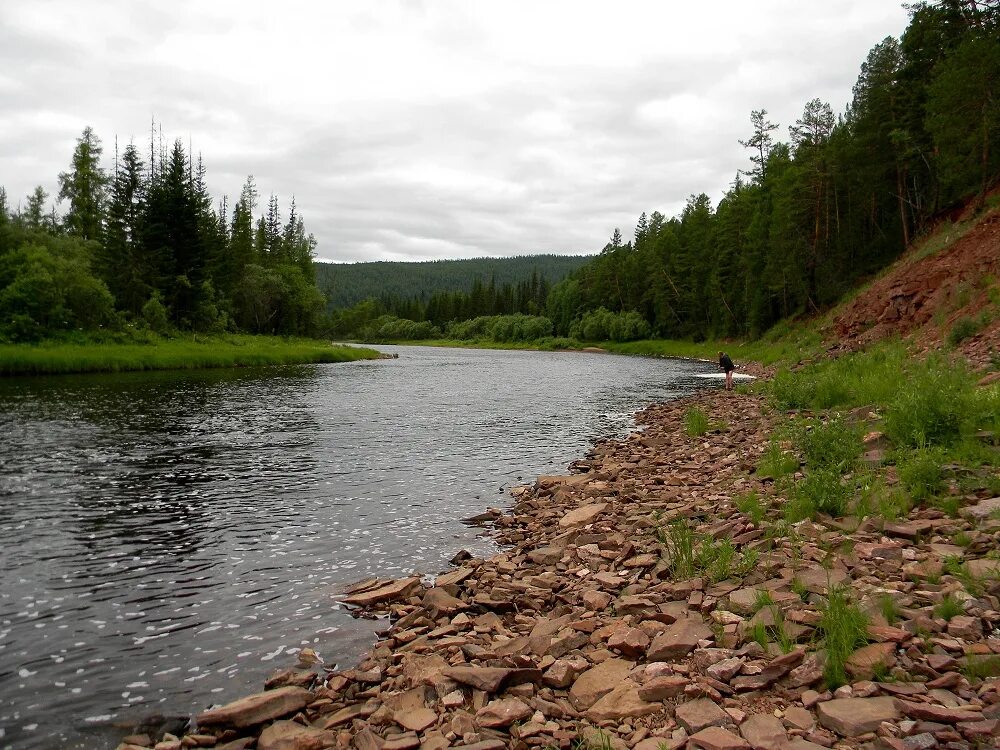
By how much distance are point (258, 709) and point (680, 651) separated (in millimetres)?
4151

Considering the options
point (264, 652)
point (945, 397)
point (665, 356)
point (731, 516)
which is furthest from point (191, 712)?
point (665, 356)

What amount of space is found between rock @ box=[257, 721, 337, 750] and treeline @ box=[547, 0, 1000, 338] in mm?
46663

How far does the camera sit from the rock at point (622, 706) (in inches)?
215

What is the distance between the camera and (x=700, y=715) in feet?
17.0

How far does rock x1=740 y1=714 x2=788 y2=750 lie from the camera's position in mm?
4676

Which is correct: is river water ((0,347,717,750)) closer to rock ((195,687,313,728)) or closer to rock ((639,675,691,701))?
rock ((195,687,313,728))

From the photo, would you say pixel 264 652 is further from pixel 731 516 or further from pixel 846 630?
pixel 731 516

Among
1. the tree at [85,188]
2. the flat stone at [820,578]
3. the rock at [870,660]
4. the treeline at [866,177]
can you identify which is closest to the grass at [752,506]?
the flat stone at [820,578]

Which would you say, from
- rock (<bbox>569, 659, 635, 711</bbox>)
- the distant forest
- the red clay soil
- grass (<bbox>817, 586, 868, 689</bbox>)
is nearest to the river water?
rock (<bbox>569, 659, 635, 711</bbox>)

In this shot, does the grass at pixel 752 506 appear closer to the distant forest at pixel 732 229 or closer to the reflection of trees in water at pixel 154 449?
the reflection of trees in water at pixel 154 449

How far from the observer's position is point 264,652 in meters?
8.00

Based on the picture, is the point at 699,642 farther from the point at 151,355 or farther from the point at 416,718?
the point at 151,355

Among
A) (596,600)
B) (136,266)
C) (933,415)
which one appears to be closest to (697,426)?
(933,415)

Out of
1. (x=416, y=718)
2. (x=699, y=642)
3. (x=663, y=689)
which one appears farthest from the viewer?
(x=699, y=642)
